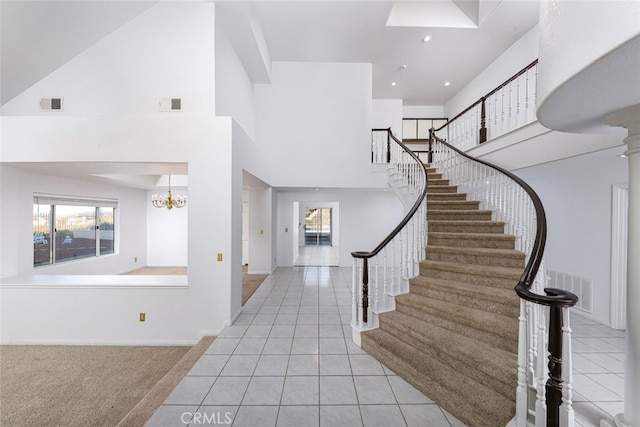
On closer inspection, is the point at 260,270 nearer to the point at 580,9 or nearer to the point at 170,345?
the point at 170,345

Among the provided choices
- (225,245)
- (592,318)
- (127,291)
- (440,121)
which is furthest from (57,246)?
(440,121)

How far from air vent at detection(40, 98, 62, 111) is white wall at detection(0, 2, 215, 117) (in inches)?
3.1

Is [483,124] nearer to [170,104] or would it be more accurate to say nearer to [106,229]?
[170,104]

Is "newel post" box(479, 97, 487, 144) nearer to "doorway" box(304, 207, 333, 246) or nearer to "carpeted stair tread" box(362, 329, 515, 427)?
"carpeted stair tread" box(362, 329, 515, 427)

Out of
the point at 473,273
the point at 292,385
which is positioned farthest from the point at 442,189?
the point at 292,385

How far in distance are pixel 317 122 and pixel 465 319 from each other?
5.28 m

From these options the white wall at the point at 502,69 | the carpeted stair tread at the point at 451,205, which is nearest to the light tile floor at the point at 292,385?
the carpeted stair tread at the point at 451,205

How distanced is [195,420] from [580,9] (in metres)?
3.49

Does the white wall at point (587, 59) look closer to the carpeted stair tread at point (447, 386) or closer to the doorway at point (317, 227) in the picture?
the carpeted stair tread at point (447, 386)

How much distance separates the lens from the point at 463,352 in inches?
87.7

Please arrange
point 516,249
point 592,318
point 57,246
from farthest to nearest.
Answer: point 57,246, point 592,318, point 516,249

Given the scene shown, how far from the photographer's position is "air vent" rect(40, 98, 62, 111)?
380 centimetres

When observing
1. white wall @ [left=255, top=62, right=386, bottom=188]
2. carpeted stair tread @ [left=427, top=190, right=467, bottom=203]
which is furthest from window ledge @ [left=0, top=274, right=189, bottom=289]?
carpeted stair tread @ [left=427, top=190, right=467, bottom=203]

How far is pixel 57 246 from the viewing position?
5.45m
